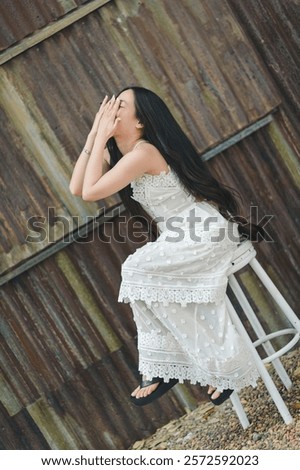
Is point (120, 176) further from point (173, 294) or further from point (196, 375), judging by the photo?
point (196, 375)

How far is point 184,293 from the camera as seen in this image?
16.4 feet

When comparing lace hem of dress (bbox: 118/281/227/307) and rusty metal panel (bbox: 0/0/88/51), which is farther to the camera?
rusty metal panel (bbox: 0/0/88/51)

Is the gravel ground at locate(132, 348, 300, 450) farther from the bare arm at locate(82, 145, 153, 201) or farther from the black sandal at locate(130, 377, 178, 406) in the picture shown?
the bare arm at locate(82, 145, 153, 201)

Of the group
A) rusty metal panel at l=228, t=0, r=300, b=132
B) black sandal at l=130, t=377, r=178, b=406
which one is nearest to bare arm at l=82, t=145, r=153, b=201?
black sandal at l=130, t=377, r=178, b=406

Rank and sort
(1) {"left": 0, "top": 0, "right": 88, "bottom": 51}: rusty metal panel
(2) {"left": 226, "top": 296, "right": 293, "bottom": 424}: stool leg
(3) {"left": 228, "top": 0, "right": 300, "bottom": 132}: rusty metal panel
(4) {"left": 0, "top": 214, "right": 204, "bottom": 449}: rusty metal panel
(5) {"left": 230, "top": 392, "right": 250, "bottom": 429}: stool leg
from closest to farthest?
1. (2) {"left": 226, "top": 296, "right": 293, "bottom": 424}: stool leg
2. (5) {"left": 230, "top": 392, "right": 250, "bottom": 429}: stool leg
3. (1) {"left": 0, "top": 0, "right": 88, "bottom": 51}: rusty metal panel
4. (4) {"left": 0, "top": 214, "right": 204, "bottom": 449}: rusty metal panel
5. (3) {"left": 228, "top": 0, "right": 300, "bottom": 132}: rusty metal panel

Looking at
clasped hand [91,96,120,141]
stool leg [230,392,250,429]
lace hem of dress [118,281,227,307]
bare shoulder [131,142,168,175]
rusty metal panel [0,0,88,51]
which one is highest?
rusty metal panel [0,0,88,51]

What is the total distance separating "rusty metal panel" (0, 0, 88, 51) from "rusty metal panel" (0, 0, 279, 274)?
0.12m

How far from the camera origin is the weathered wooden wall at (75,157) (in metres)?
5.88

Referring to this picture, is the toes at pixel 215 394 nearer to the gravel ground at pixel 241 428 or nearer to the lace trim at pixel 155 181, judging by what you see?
the gravel ground at pixel 241 428

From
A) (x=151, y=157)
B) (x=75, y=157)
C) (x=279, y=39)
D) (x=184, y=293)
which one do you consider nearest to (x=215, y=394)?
(x=184, y=293)

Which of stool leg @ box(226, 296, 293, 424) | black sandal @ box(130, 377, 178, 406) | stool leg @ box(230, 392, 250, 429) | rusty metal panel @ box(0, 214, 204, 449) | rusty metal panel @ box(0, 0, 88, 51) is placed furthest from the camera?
rusty metal panel @ box(0, 214, 204, 449)

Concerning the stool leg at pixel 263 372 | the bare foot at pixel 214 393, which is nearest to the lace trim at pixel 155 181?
the stool leg at pixel 263 372

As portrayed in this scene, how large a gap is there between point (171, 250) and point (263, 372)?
2.77ft

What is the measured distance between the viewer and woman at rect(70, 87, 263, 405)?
498cm
